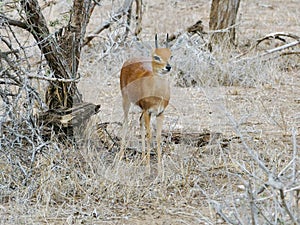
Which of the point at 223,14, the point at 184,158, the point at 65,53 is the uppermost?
the point at 65,53

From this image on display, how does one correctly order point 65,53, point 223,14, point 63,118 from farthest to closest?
point 223,14 < point 65,53 < point 63,118

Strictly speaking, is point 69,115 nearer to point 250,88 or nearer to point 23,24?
point 23,24

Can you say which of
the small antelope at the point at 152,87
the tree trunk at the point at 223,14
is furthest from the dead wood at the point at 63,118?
the tree trunk at the point at 223,14

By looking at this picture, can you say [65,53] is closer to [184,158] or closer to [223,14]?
[184,158]

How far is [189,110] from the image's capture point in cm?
648

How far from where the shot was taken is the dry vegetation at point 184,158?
3502mm

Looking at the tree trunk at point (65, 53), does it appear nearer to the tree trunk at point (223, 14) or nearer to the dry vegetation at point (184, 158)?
the dry vegetation at point (184, 158)

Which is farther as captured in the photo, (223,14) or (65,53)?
(223,14)

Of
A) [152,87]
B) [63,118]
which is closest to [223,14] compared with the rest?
[63,118]

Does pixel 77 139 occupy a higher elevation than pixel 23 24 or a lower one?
lower

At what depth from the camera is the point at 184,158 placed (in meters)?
4.61

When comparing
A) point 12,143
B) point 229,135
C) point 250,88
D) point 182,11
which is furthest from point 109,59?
point 182,11

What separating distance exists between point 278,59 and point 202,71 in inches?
56.2

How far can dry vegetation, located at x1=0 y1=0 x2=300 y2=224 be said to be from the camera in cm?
350
